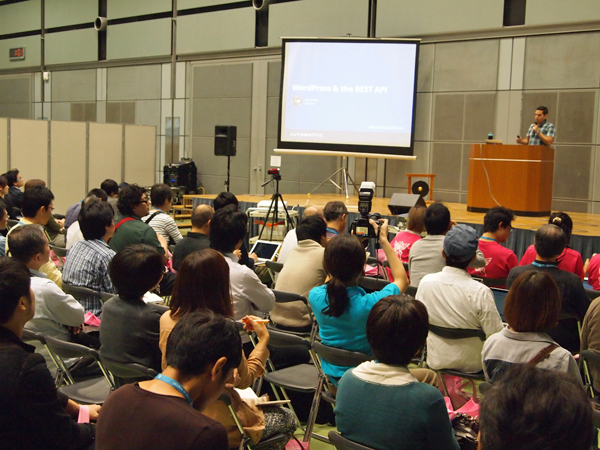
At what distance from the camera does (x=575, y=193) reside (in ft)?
29.0

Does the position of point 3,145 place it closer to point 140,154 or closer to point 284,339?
point 140,154

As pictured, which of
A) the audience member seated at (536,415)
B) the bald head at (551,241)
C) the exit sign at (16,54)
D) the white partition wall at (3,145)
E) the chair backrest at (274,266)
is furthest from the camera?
the exit sign at (16,54)

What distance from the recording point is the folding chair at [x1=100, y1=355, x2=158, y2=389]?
240 centimetres

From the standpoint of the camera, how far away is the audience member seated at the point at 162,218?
17.2 feet

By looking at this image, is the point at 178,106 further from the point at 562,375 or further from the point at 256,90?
the point at 562,375

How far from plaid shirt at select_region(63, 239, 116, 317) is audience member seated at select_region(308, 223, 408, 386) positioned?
1422 mm

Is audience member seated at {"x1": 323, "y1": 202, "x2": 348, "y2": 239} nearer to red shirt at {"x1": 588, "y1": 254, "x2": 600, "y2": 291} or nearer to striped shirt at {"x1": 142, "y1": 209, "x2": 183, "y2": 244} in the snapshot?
striped shirt at {"x1": 142, "y1": 209, "x2": 183, "y2": 244}

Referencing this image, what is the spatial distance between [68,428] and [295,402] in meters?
1.59

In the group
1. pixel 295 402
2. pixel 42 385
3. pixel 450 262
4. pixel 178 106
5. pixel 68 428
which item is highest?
pixel 178 106

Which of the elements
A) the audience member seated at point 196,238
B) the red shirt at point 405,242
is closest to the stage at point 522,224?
the red shirt at point 405,242

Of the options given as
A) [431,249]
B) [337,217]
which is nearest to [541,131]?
[337,217]

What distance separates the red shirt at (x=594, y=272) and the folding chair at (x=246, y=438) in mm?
2590

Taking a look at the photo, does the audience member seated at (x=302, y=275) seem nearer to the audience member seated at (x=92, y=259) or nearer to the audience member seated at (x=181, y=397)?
the audience member seated at (x=92, y=259)

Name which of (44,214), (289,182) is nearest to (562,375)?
(44,214)
